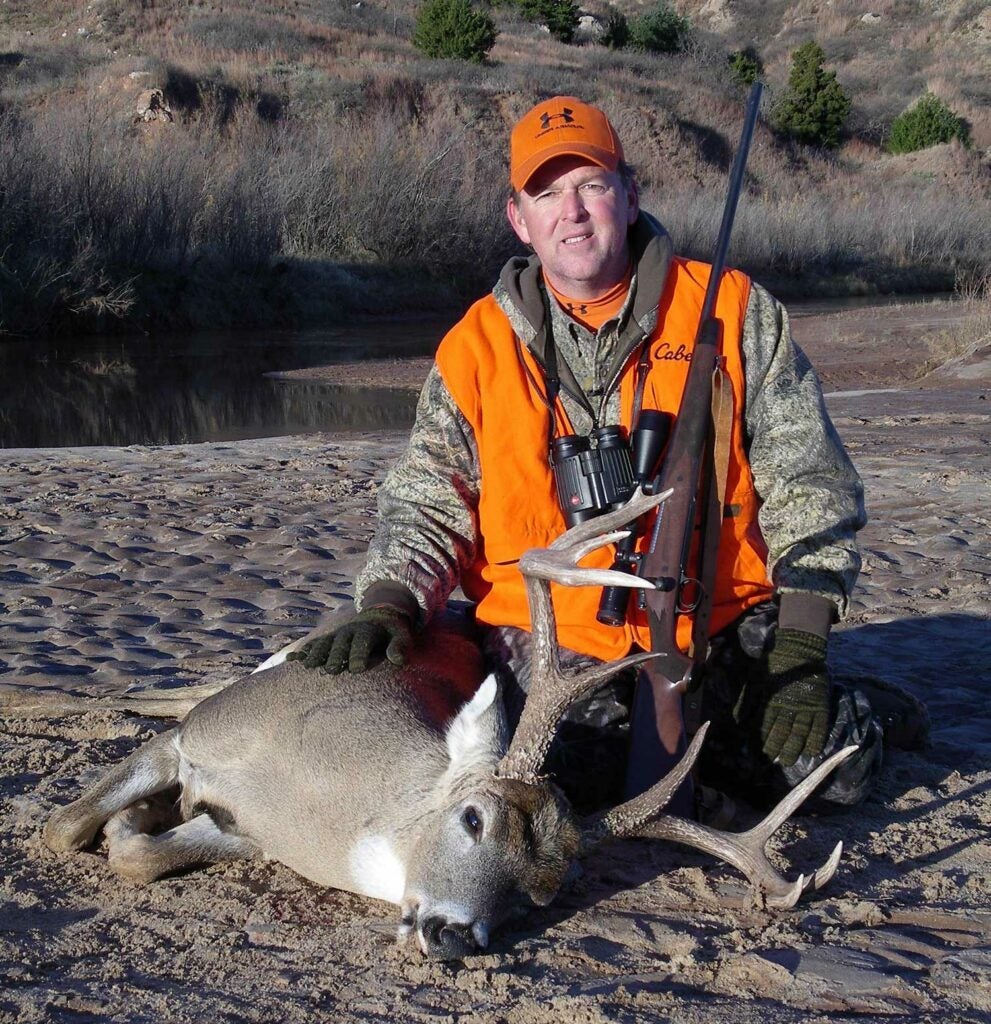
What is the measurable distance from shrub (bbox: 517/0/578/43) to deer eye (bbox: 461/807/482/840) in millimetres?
63331

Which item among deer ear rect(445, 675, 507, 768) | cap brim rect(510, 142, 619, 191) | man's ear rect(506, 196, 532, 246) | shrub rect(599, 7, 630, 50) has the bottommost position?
deer ear rect(445, 675, 507, 768)

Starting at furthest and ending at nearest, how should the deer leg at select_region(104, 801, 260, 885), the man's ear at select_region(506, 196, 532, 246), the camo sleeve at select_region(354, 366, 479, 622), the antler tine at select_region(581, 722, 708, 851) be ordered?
1. the man's ear at select_region(506, 196, 532, 246)
2. the camo sleeve at select_region(354, 366, 479, 622)
3. the deer leg at select_region(104, 801, 260, 885)
4. the antler tine at select_region(581, 722, 708, 851)

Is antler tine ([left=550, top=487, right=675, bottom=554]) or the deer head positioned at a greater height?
antler tine ([left=550, top=487, right=675, bottom=554])

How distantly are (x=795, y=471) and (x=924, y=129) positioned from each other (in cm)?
5592

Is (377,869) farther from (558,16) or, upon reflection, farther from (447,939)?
(558,16)

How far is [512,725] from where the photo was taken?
15.0 feet

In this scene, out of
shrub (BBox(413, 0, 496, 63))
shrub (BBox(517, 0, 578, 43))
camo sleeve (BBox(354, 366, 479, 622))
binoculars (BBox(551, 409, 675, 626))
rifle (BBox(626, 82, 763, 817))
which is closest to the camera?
rifle (BBox(626, 82, 763, 817))

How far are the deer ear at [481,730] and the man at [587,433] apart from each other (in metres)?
0.52

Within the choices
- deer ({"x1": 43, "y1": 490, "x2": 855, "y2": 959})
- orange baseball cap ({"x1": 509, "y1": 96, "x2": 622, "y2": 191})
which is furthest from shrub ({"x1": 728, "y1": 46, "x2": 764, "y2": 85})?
deer ({"x1": 43, "y1": 490, "x2": 855, "y2": 959})

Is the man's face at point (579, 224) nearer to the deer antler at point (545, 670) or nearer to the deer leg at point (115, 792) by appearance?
the deer antler at point (545, 670)

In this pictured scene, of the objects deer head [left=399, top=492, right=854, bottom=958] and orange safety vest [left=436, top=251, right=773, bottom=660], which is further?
orange safety vest [left=436, top=251, right=773, bottom=660]

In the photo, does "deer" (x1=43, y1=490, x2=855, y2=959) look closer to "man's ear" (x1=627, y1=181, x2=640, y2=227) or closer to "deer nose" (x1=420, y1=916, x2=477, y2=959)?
"deer nose" (x1=420, y1=916, x2=477, y2=959)

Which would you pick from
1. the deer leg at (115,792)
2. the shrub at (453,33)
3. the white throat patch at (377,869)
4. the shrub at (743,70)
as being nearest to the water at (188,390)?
the deer leg at (115,792)

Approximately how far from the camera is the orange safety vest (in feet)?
14.6
